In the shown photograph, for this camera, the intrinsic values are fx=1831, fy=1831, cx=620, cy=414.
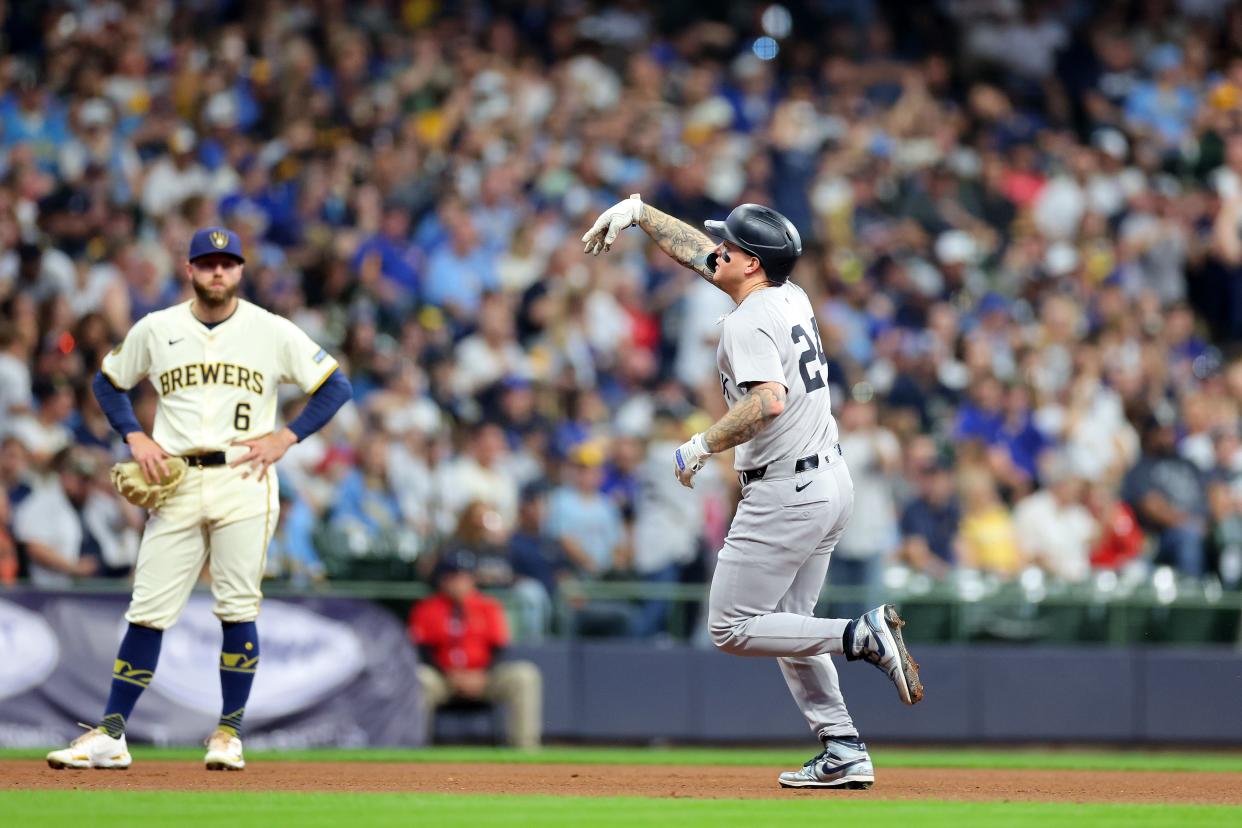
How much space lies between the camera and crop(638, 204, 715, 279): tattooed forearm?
25.3 ft

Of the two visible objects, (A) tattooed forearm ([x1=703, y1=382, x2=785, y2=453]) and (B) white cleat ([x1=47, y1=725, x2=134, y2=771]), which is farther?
(B) white cleat ([x1=47, y1=725, x2=134, y2=771])

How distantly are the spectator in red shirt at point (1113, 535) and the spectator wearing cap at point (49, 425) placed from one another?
7528 millimetres

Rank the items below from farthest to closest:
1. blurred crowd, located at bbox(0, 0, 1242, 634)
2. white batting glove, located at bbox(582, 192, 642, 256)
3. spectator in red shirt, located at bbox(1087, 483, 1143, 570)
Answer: spectator in red shirt, located at bbox(1087, 483, 1143, 570) < blurred crowd, located at bbox(0, 0, 1242, 634) < white batting glove, located at bbox(582, 192, 642, 256)

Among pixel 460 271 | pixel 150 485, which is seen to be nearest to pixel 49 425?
pixel 460 271

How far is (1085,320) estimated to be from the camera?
16.4 meters

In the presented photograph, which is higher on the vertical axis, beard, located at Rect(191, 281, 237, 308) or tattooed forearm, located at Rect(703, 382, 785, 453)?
beard, located at Rect(191, 281, 237, 308)

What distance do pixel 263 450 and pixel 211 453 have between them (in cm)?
22

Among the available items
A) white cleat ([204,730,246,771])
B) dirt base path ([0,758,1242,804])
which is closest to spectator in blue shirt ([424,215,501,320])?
dirt base path ([0,758,1242,804])

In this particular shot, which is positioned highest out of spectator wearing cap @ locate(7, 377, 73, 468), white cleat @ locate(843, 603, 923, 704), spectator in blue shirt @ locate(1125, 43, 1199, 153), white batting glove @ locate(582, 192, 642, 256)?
spectator in blue shirt @ locate(1125, 43, 1199, 153)

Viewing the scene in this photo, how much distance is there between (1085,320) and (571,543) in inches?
236

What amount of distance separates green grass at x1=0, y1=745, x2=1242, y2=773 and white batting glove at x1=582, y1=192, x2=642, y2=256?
3212 mm

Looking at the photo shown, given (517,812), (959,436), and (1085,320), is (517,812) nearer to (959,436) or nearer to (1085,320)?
(959,436)

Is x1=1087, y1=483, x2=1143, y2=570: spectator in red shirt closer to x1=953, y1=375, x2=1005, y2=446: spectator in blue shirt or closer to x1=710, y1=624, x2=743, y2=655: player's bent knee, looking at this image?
x1=953, y1=375, x2=1005, y2=446: spectator in blue shirt

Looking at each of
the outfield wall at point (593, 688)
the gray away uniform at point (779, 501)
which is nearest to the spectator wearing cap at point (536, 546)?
the outfield wall at point (593, 688)
